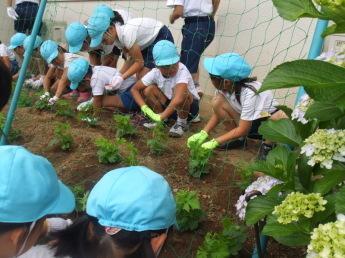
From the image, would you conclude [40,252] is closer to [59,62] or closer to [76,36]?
[76,36]

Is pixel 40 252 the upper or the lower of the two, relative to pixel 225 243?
upper

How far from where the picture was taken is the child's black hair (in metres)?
1.11

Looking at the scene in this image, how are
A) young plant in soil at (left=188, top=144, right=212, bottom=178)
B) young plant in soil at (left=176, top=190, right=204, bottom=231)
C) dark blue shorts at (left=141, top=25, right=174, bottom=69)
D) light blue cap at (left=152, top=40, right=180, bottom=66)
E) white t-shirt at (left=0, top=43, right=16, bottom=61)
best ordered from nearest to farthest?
young plant in soil at (left=176, top=190, right=204, bottom=231) → young plant in soil at (left=188, top=144, right=212, bottom=178) → light blue cap at (left=152, top=40, right=180, bottom=66) → dark blue shorts at (left=141, top=25, right=174, bottom=69) → white t-shirt at (left=0, top=43, right=16, bottom=61)

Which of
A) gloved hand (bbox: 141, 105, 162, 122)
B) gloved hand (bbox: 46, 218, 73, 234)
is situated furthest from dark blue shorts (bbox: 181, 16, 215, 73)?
gloved hand (bbox: 46, 218, 73, 234)

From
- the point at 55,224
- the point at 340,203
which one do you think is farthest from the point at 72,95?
the point at 340,203

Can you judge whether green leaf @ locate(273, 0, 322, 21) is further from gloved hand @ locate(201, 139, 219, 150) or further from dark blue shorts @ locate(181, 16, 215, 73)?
dark blue shorts @ locate(181, 16, 215, 73)

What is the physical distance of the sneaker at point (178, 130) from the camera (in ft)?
10.9

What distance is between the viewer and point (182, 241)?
2004 mm

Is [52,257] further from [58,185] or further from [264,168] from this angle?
[264,168]

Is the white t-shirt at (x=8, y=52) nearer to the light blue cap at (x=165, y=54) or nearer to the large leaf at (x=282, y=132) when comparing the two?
the light blue cap at (x=165, y=54)

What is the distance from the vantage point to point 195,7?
3.63 meters

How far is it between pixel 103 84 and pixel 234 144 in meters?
1.50

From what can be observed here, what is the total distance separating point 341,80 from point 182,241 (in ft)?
4.68

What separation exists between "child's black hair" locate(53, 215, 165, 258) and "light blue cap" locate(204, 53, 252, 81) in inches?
66.4
